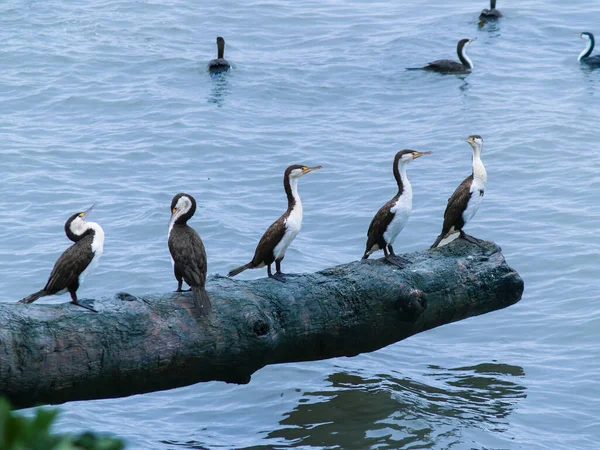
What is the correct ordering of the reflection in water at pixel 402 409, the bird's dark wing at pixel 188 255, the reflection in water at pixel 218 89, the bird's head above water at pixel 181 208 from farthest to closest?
the reflection in water at pixel 218 89 → the reflection in water at pixel 402 409 → the bird's head above water at pixel 181 208 → the bird's dark wing at pixel 188 255

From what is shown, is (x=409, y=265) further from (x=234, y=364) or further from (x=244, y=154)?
(x=244, y=154)

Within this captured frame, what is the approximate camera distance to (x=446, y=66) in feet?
64.8

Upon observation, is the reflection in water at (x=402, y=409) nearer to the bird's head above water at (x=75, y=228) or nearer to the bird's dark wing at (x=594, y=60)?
the bird's head above water at (x=75, y=228)

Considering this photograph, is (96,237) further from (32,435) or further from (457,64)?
(457,64)

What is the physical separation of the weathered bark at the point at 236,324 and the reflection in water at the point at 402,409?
81 centimetres

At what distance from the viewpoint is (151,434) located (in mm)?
7734

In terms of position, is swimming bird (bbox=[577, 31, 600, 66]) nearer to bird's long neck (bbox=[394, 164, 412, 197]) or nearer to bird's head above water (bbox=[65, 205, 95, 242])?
bird's long neck (bbox=[394, 164, 412, 197])

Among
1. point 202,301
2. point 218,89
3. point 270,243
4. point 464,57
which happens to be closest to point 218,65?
point 218,89

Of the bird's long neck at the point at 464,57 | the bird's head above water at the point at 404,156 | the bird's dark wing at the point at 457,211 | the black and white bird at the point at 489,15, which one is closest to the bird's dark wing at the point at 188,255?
Result: the bird's head above water at the point at 404,156

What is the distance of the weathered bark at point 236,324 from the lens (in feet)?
19.0

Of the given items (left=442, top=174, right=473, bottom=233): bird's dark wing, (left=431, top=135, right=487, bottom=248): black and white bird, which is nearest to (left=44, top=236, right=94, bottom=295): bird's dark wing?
(left=431, top=135, right=487, bottom=248): black and white bird

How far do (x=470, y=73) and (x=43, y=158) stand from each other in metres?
9.48

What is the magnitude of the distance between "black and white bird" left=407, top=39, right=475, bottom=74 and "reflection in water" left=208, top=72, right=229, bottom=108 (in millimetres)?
3990

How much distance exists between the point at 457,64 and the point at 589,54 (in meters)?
2.97
